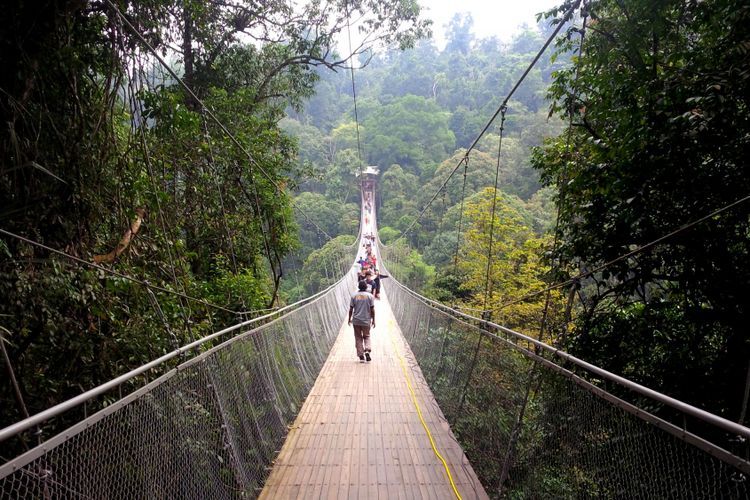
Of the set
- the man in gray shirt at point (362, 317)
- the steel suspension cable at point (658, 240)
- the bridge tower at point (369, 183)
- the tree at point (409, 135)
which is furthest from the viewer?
the tree at point (409, 135)

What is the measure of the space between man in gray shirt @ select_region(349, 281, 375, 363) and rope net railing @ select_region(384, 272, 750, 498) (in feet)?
4.95

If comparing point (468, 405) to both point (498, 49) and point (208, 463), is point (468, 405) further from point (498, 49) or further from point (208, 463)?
point (498, 49)

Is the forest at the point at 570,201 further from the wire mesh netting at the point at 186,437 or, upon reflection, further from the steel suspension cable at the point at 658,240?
the wire mesh netting at the point at 186,437

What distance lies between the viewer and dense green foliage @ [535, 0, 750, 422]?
7.71ft

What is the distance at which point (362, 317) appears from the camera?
5055 millimetres

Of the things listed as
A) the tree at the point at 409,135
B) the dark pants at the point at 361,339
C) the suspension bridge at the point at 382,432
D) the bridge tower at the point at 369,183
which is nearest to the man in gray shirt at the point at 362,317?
the dark pants at the point at 361,339

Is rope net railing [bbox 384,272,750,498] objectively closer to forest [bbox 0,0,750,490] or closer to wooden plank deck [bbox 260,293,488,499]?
wooden plank deck [bbox 260,293,488,499]

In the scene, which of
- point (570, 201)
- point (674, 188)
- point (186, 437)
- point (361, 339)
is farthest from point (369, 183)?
point (186, 437)

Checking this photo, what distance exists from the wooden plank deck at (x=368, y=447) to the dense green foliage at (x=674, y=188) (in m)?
1.28

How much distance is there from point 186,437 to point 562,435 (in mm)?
1392

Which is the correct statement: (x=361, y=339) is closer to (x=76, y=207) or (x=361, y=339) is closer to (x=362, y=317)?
(x=362, y=317)

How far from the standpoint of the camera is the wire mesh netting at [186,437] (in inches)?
43.3

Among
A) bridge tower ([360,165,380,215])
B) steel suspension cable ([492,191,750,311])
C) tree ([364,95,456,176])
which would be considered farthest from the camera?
tree ([364,95,456,176])

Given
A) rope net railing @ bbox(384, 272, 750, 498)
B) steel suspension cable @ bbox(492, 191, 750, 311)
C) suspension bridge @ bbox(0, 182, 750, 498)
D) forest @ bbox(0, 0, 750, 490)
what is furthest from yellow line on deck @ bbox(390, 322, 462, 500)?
steel suspension cable @ bbox(492, 191, 750, 311)
